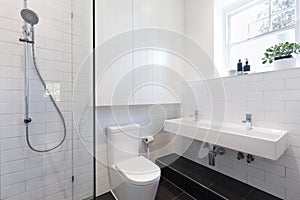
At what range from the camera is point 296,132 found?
1153mm

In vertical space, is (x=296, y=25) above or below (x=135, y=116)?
above

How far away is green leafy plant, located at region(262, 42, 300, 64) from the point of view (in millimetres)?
1237

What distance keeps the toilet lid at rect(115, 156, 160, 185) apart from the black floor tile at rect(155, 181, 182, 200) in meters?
0.41

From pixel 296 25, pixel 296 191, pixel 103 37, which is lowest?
pixel 296 191

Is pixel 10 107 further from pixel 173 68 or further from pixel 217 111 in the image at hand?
pixel 217 111

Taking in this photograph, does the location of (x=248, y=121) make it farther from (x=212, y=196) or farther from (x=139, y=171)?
(x=139, y=171)

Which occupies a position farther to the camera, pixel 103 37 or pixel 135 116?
pixel 135 116

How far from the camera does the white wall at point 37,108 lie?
Result: 1.07 metres

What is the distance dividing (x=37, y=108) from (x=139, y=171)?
3.17 ft

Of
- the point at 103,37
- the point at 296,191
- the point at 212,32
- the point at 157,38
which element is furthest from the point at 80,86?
the point at 296,191

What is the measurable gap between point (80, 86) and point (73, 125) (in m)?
0.35

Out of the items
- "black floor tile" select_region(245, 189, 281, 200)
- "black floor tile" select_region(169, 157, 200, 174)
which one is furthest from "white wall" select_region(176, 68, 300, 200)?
"black floor tile" select_region(169, 157, 200, 174)

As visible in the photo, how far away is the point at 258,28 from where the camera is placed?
165cm

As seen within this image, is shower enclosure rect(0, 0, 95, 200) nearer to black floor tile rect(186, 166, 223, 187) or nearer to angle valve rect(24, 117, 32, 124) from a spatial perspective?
angle valve rect(24, 117, 32, 124)
